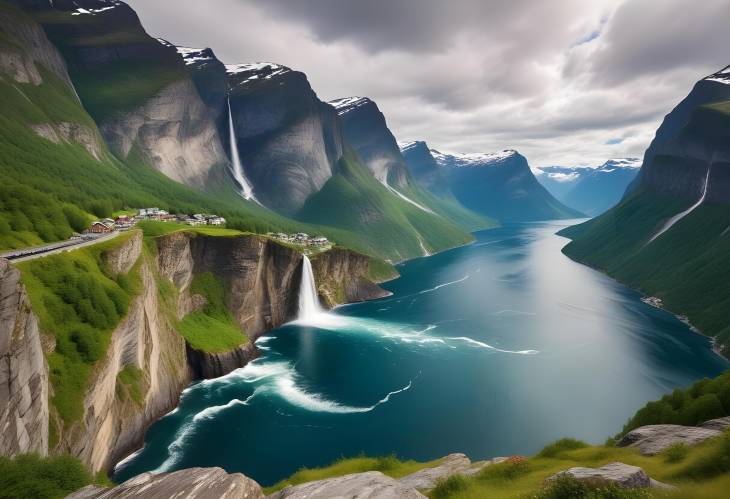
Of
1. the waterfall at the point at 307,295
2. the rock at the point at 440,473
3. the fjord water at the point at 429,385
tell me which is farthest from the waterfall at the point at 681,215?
the rock at the point at 440,473

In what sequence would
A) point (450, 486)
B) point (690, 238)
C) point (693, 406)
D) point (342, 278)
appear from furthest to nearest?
point (690, 238), point (342, 278), point (693, 406), point (450, 486)

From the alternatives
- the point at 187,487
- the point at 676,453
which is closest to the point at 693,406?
the point at 676,453

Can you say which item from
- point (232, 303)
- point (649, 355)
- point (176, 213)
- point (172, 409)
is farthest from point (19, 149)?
point (649, 355)

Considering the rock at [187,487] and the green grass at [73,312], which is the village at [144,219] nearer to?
the green grass at [73,312]

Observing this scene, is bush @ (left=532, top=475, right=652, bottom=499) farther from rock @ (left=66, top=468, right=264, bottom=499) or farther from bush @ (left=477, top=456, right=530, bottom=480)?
rock @ (left=66, top=468, right=264, bottom=499)

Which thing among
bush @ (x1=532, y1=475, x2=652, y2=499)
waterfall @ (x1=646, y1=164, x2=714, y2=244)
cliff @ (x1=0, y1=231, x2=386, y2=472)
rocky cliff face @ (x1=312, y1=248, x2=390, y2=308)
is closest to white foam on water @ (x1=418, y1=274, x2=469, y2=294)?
rocky cliff face @ (x1=312, y1=248, x2=390, y2=308)

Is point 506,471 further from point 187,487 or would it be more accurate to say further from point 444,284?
point 444,284

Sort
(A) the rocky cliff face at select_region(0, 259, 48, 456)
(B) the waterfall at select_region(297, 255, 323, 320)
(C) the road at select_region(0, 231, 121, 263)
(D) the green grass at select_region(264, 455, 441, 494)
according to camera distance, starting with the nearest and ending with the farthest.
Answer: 1. (A) the rocky cliff face at select_region(0, 259, 48, 456)
2. (D) the green grass at select_region(264, 455, 441, 494)
3. (C) the road at select_region(0, 231, 121, 263)
4. (B) the waterfall at select_region(297, 255, 323, 320)
